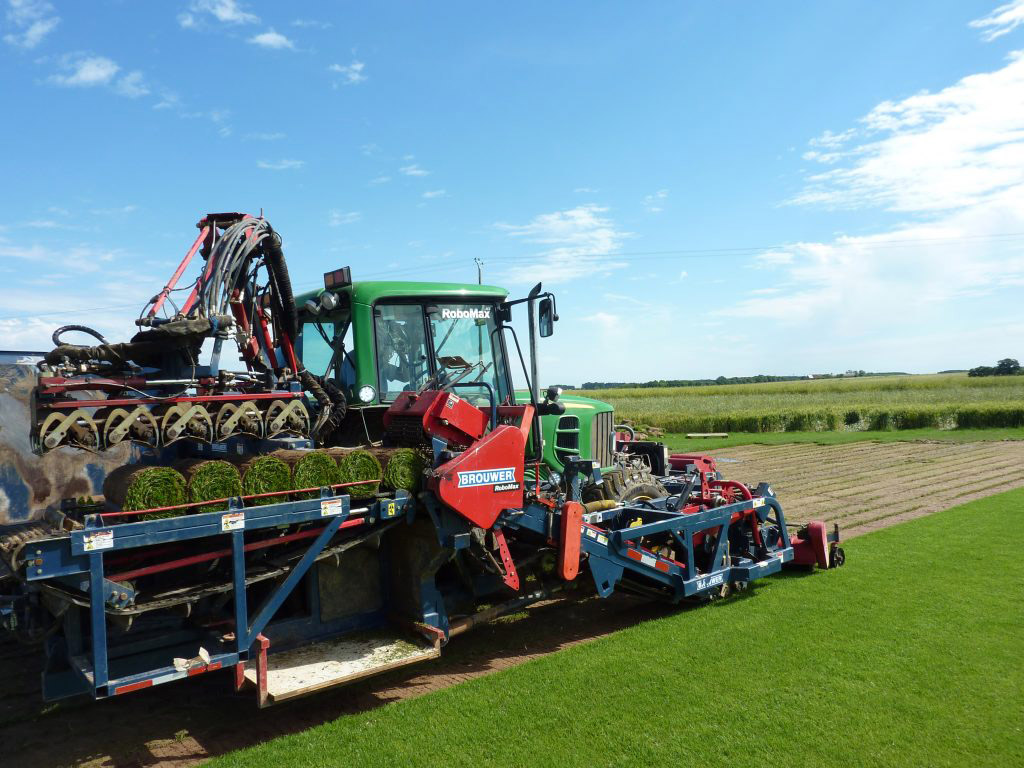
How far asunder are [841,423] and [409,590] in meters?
32.1

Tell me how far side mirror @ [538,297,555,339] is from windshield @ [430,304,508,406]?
2.11ft

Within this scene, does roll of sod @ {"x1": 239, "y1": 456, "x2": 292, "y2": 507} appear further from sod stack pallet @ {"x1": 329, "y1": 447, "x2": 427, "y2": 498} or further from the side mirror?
the side mirror

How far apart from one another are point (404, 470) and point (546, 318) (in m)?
1.89

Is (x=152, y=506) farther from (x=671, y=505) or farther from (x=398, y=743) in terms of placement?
(x=671, y=505)

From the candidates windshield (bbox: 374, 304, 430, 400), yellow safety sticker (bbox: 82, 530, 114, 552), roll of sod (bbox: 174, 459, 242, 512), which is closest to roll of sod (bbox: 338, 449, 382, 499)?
roll of sod (bbox: 174, 459, 242, 512)

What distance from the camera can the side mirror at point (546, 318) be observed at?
6.67 meters

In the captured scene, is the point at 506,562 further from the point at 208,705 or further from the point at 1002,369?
the point at 1002,369

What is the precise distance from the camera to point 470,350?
7.11 meters

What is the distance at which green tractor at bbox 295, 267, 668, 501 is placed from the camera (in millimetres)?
6684

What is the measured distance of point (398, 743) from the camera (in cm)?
507

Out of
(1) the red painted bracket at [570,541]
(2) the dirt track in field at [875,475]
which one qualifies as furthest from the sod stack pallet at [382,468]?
(2) the dirt track in field at [875,475]

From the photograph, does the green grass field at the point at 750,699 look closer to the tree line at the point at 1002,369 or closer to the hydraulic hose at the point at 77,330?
the hydraulic hose at the point at 77,330

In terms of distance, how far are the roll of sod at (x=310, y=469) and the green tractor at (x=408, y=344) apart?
120 centimetres

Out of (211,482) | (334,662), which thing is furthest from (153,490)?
(334,662)
